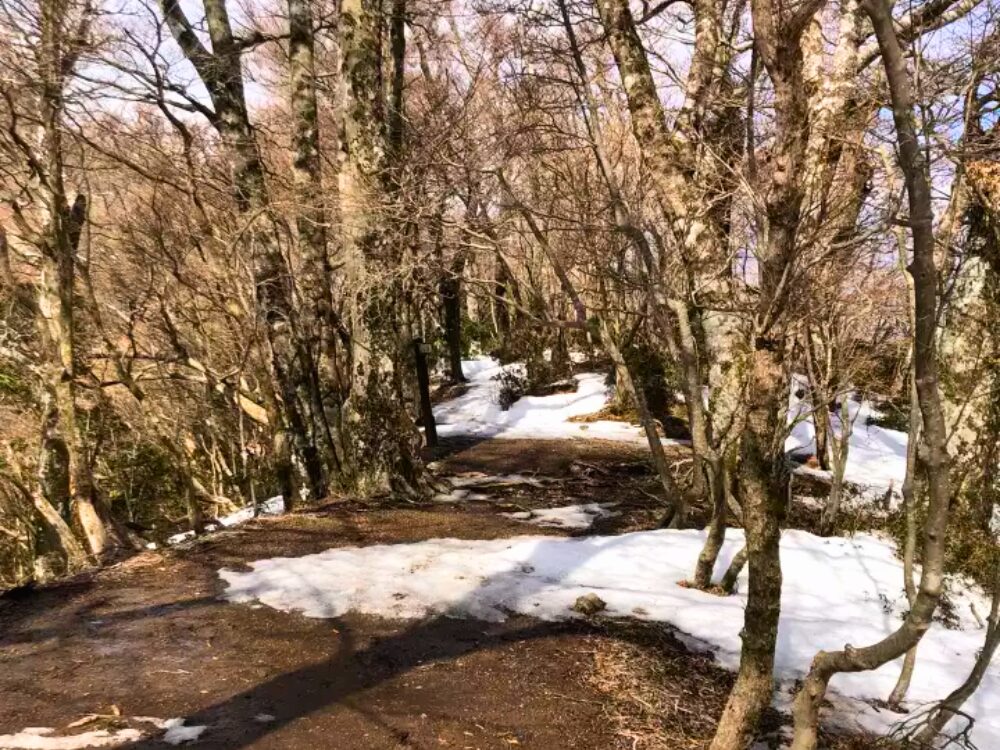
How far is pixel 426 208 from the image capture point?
5.64 m

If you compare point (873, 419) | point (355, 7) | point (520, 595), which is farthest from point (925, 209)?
point (873, 419)

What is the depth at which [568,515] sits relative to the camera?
6324 millimetres

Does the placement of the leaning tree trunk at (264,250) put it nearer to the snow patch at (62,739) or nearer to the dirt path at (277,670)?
the dirt path at (277,670)

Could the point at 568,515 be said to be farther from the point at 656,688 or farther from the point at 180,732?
the point at 180,732

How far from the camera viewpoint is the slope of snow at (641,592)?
347cm

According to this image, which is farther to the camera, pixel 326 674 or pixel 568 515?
pixel 568 515

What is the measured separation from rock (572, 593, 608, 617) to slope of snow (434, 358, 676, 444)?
6700 millimetres

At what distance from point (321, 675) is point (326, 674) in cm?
2

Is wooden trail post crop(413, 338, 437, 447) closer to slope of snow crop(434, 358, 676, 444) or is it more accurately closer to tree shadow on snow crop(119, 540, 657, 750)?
slope of snow crop(434, 358, 676, 444)

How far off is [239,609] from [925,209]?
3720 millimetres

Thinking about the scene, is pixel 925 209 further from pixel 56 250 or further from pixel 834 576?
pixel 56 250

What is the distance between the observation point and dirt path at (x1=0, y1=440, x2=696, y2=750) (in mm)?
2664

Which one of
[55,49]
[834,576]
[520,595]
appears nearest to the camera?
[520,595]

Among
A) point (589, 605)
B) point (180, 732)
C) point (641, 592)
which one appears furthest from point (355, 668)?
point (641, 592)
